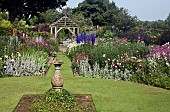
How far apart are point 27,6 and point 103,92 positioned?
121ft

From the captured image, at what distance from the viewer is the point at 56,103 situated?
670 centimetres

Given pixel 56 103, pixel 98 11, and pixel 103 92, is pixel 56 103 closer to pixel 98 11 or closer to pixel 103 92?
pixel 103 92

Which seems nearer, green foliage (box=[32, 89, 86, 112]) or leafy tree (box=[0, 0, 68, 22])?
green foliage (box=[32, 89, 86, 112])

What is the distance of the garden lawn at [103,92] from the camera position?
23.4 ft

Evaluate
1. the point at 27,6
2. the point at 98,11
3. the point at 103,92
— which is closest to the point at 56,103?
the point at 103,92

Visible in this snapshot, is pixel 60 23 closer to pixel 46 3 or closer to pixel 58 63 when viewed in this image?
pixel 46 3

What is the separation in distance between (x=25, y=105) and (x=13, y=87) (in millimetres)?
2485

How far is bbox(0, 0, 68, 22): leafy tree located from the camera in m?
42.0

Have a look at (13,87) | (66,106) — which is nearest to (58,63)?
(66,106)

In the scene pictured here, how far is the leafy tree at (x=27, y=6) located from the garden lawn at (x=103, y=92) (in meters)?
32.2

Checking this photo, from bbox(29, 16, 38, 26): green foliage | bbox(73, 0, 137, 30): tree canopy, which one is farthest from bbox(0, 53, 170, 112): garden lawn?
bbox(73, 0, 137, 30): tree canopy

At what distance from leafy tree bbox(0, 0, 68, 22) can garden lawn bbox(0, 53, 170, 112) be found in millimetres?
32249

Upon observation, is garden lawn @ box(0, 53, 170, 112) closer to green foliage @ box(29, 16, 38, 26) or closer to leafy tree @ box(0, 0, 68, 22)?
leafy tree @ box(0, 0, 68, 22)

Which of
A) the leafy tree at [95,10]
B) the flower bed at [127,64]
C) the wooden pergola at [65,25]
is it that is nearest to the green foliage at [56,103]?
the flower bed at [127,64]
